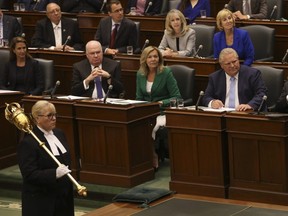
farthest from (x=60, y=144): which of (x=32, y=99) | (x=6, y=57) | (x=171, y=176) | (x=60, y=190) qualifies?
(x=6, y=57)

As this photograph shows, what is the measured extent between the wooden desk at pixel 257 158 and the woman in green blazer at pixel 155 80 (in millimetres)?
1164

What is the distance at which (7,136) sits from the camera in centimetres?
846

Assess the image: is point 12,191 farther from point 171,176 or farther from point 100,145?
point 171,176

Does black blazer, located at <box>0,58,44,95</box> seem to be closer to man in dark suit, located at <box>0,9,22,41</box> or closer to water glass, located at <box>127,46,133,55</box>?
water glass, located at <box>127,46,133,55</box>

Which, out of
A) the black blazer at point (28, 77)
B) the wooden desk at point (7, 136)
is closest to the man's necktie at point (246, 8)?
the black blazer at point (28, 77)

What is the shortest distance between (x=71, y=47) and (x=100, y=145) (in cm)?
241

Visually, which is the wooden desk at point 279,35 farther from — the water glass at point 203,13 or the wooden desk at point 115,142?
the wooden desk at point 115,142

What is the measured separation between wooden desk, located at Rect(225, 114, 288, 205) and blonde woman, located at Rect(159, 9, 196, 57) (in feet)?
6.78

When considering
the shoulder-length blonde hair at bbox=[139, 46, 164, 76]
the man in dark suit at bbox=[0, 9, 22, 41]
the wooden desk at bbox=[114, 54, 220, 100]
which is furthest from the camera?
the man in dark suit at bbox=[0, 9, 22, 41]

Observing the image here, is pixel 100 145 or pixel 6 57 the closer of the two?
pixel 100 145

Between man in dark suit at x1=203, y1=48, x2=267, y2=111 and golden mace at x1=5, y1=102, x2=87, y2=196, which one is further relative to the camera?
man in dark suit at x1=203, y1=48, x2=267, y2=111

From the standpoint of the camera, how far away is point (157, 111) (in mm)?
7891

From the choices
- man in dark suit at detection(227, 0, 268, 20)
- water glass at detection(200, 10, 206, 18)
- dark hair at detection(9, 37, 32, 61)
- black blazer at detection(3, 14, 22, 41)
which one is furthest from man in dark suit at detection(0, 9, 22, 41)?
man in dark suit at detection(227, 0, 268, 20)

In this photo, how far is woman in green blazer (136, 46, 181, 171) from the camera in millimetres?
8109
